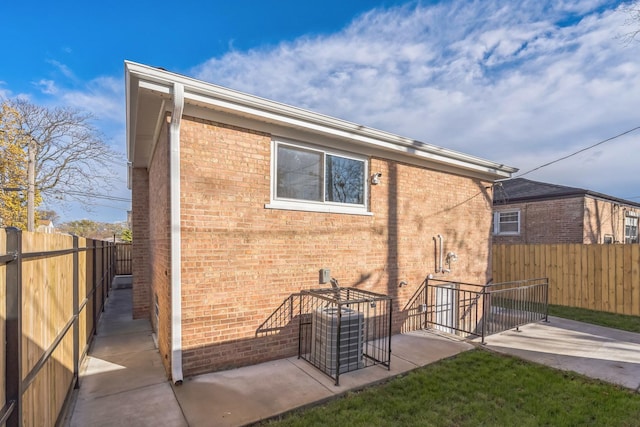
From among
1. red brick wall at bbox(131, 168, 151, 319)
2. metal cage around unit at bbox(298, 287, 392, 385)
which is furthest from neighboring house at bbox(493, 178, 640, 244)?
red brick wall at bbox(131, 168, 151, 319)

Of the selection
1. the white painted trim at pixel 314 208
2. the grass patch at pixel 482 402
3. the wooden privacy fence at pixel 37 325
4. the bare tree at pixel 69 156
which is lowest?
the grass patch at pixel 482 402

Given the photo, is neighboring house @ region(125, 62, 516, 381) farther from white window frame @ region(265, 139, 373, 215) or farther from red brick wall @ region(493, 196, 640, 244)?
red brick wall @ region(493, 196, 640, 244)

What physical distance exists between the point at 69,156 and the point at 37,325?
22.6m

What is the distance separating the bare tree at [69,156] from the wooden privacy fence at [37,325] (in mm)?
19622

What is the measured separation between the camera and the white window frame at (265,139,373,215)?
5.12 metres

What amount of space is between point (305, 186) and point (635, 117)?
9.26 meters

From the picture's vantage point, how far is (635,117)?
8.12m

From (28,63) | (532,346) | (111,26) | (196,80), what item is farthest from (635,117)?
(28,63)

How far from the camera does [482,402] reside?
12.7 ft

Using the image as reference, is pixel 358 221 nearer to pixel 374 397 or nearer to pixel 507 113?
pixel 374 397

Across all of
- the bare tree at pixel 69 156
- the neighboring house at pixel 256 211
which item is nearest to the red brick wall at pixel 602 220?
the neighboring house at pixel 256 211

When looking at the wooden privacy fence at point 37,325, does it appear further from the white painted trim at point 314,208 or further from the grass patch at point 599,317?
the grass patch at point 599,317

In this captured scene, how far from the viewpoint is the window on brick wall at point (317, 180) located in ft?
17.2

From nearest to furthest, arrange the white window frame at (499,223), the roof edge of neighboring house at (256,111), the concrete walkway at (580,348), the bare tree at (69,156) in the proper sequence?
the roof edge of neighboring house at (256,111), the concrete walkway at (580,348), the white window frame at (499,223), the bare tree at (69,156)
